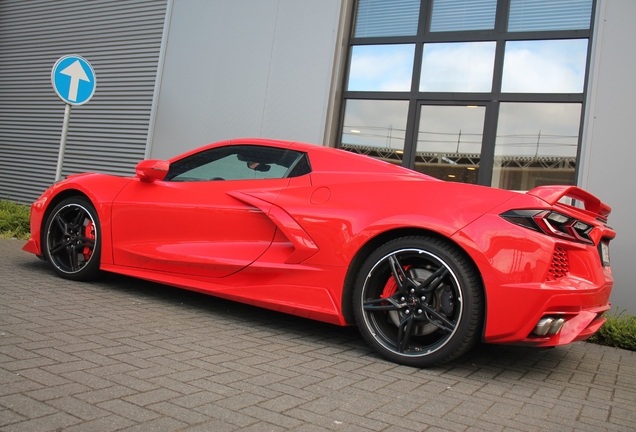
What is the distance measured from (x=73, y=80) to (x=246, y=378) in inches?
222

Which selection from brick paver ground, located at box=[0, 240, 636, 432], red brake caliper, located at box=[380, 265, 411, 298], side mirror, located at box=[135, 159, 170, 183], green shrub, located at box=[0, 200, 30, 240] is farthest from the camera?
green shrub, located at box=[0, 200, 30, 240]

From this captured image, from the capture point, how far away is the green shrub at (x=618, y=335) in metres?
4.88

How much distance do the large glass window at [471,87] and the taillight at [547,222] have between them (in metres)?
3.87

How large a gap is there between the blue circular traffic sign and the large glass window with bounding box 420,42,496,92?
14.6 feet

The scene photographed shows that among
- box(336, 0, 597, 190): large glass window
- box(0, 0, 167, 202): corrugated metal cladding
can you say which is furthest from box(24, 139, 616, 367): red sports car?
box(0, 0, 167, 202): corrugated metal cladding

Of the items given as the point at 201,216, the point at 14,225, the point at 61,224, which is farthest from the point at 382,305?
the point at 14,225

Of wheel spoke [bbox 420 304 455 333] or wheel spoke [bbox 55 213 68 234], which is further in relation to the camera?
wheel spoke [bbox 55 213 68 234]

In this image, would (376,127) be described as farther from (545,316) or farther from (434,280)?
(545,316)

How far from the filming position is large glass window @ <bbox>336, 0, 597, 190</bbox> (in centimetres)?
699

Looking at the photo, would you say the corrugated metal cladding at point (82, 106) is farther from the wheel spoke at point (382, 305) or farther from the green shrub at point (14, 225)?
the wheel spoke at point (382, 305)

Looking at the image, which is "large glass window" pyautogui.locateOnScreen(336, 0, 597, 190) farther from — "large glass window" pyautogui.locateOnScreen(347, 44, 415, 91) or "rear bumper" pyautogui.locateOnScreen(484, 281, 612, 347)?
"rear bumper" pyautogui.locateOnScreen(484, 281, 612, 347)

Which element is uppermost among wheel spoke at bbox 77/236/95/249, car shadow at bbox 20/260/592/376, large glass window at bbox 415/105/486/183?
large glass window at bbox 415/105/486/183

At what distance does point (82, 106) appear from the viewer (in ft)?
34.7

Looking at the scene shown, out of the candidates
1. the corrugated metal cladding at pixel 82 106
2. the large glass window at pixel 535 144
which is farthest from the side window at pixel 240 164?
the corrugated metal cladding at pixel 82 106
